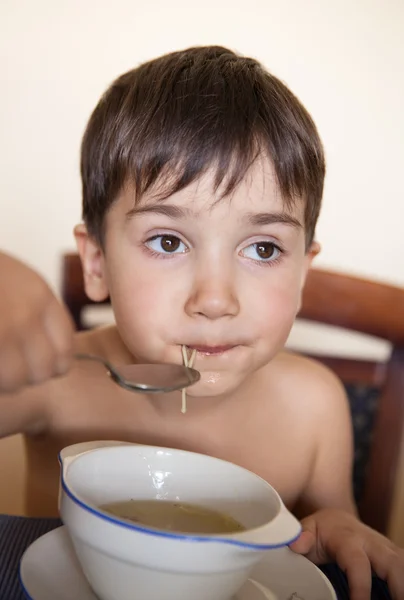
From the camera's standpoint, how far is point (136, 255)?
2.62ft

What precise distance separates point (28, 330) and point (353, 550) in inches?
15.2

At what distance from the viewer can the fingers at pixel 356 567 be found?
56 cm

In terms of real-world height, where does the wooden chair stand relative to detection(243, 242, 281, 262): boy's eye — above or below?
below

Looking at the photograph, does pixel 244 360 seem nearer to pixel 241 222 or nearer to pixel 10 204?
pixel 241 222

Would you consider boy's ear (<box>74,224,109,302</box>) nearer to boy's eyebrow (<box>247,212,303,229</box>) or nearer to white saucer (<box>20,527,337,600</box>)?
boy's eyebrow (<box>247,212,303,229</box>)

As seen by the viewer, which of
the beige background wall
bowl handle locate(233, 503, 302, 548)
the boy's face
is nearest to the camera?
bowl handle locate(233, 503, 302, 548)

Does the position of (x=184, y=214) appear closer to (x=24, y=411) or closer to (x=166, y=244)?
(x=166, y=244)

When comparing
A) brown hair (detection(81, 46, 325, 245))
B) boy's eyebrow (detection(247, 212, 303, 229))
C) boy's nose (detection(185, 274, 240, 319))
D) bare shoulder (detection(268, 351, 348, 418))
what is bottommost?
bare shoulder (detection(268, 351, 348, 418))

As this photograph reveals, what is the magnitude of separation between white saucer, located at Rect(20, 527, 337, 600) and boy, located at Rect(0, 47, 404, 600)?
0.22 feet

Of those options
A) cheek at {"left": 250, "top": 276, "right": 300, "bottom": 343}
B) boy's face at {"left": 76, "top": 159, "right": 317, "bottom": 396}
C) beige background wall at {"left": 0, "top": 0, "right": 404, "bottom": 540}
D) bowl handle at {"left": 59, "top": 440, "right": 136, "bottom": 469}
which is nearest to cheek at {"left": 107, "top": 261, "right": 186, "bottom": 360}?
boy's face at {"left": 76, "top": 159, "right": 317, "bottom": 396}

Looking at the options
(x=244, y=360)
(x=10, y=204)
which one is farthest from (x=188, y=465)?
(x=10, y=204)

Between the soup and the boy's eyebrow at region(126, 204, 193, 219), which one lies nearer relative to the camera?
the soup

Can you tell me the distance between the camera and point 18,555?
0.56 m

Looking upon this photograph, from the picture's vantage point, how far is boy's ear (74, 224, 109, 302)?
3.01ft
